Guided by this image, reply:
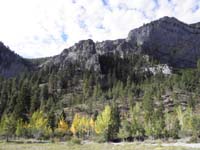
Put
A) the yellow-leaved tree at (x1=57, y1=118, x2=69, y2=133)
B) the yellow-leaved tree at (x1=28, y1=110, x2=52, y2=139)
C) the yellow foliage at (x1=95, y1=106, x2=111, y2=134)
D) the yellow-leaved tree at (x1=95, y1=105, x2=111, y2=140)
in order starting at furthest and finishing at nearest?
the yellow-leaved tree at (x1=57, y1=118, x2=69, y2=133)
the yellow-leaved tree at (x1=28, y1=110, x2=52, y2=139)
the yellow foliage at (x1=95, y1=106, x2=111, y2=134)
the yellow-leaved tree at (x1=95, y1=105, x2=111, y2=140)

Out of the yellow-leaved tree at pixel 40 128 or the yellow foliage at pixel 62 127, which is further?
the yellow foliage at pixel 62 127

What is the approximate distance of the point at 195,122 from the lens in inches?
4599

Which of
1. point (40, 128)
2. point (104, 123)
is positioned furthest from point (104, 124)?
point (40, 128)

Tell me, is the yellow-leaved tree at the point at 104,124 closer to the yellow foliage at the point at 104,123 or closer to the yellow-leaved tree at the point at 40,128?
the yellow foliage at the point at 104,123

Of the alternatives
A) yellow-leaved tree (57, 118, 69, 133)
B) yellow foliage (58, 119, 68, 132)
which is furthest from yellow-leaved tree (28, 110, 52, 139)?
yellow foliage (58, 119, 68, 132)

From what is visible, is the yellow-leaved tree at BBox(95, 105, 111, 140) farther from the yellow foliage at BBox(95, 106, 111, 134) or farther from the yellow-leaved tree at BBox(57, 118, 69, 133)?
the yellow-leaved tree at BBox(57, 118, 69, 133)

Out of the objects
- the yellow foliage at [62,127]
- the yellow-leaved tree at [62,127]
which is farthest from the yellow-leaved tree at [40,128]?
the yellow foliage at [62,127]

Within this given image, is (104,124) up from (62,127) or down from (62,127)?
up

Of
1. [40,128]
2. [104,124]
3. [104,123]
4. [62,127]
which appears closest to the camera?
[104,124]

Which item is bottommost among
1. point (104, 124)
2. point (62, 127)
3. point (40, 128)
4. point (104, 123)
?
point (40, 128)

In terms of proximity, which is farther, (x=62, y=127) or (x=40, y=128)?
(x=62, y=127)

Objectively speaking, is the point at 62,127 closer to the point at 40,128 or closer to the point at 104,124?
the point at 40,128

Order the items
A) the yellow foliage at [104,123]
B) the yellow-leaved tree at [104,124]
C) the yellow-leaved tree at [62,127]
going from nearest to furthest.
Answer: the yellow-leaved tree at [104,124] < the yellow foliage at [104,123] < the yellow-leaved tree at [62,127]

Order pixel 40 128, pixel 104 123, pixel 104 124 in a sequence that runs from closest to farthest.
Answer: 1. pixel 104 124
2. pixel 104 123
3. pixel 40 128
